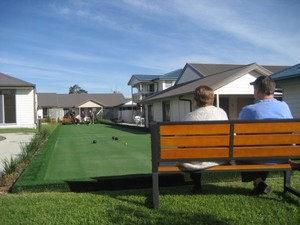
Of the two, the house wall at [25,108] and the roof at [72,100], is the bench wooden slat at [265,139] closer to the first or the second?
the house wall at [25,108]

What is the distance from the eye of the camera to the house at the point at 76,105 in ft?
194

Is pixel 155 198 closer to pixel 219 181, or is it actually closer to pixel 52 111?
pixel 219 181

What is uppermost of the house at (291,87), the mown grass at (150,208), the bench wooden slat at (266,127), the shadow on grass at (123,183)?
the house at (291,87)

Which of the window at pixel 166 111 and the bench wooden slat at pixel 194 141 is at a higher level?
the window at pixel 166 111

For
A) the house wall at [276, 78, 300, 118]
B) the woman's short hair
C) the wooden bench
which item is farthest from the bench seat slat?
the house wall at [276, 78, 300, 118]

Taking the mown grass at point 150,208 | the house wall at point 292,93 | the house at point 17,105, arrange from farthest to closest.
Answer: the house at point 17,105, the house wall at point 292,93, the mown grass at point 150,208

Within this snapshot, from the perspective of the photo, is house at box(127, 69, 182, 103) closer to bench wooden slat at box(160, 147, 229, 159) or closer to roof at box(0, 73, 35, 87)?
roof at box(0, 73, 35, 87)

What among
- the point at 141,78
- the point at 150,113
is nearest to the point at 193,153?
the point at 150,113

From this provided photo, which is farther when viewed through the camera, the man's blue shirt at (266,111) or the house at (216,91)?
the house at (216,91)

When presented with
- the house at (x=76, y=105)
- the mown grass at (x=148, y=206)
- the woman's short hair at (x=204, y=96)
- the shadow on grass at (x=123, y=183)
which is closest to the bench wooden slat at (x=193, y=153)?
the mown grass at (x=148, y=206)

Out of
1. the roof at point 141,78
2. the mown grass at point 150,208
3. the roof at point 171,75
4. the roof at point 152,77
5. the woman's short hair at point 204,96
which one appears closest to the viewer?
the mown grass at point 150,208

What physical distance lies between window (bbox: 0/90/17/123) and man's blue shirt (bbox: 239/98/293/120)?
83.5 feet

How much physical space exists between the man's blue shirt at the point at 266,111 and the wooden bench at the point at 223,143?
360 millimetres

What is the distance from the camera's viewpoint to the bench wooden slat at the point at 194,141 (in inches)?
162
